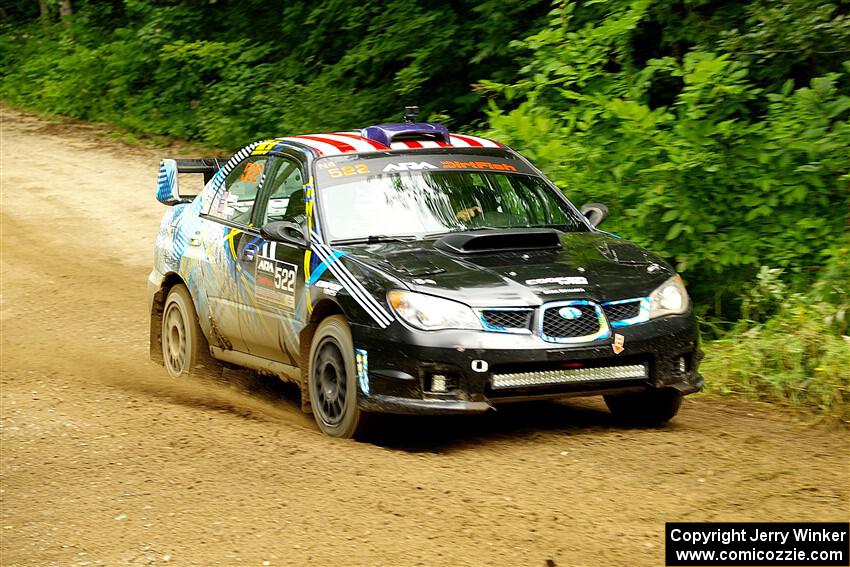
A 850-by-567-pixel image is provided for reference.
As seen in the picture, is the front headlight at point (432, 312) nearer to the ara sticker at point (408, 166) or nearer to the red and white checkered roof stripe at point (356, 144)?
the ara sticker at point (408, 166)

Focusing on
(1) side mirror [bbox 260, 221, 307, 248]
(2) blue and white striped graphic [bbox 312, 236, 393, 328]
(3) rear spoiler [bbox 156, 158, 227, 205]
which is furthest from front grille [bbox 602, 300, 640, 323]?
(3) rear spoiler [bbox 156, 158, 227, 205]

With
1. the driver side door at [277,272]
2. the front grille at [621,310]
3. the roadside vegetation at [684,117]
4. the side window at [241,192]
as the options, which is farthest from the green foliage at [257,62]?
the front grille at [621,310]

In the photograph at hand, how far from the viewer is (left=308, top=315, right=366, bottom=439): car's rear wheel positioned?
6812mm

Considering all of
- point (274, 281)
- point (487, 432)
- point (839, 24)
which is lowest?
point (487, 432)

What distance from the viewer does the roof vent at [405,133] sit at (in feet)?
26.6

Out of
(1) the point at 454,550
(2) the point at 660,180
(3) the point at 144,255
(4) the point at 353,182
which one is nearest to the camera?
(1) the point at 454,550

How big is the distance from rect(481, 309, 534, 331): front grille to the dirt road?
651mm

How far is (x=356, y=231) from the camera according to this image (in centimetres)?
742

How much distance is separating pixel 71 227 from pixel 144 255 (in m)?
1.82

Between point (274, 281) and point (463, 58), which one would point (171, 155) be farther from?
point (274, 281)

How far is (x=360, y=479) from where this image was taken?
593 centimetres

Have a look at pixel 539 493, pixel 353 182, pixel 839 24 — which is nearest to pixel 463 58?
pixel 839 24

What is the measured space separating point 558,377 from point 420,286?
0.85 m

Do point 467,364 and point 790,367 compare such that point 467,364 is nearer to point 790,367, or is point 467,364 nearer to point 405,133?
point 405,133
